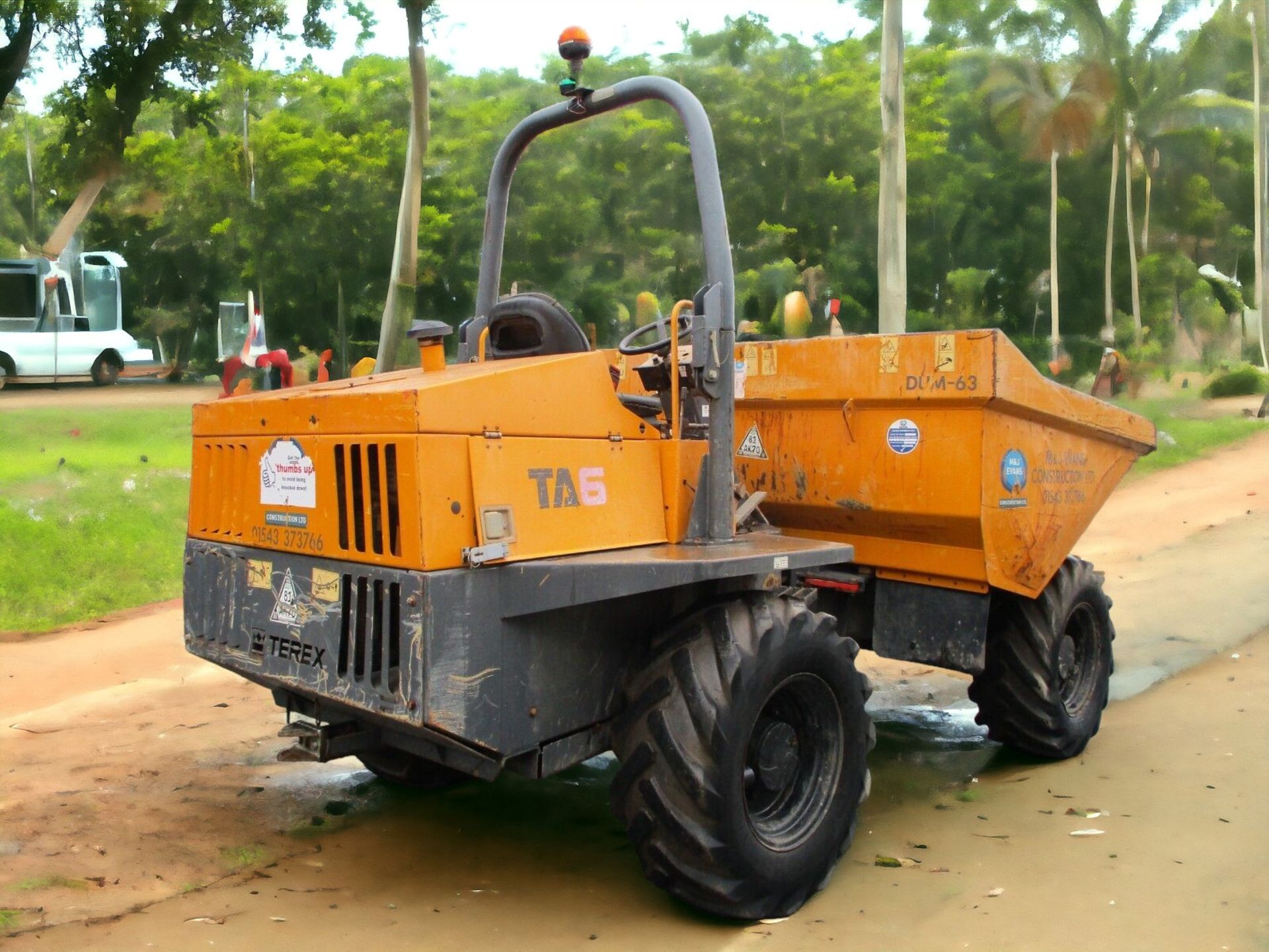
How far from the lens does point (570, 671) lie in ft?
12.8

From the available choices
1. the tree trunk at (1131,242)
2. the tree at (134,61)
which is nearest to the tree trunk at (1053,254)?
the tree trunk at (1131,242)

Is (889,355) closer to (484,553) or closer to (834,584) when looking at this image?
(834,584)

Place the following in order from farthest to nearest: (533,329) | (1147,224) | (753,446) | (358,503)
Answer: (1147,224)
(753,446)
(533,329)
(358,503)

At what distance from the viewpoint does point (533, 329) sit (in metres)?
4.44

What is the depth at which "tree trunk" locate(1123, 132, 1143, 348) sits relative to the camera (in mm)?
31391

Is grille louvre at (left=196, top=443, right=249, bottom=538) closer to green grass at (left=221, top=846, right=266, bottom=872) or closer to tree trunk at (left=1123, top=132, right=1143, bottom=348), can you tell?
green grass at (left=221, top=846, right=266, bottom=872)

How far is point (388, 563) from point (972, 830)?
107 inches

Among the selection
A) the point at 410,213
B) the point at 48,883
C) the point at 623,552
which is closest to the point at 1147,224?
the point at 410,213

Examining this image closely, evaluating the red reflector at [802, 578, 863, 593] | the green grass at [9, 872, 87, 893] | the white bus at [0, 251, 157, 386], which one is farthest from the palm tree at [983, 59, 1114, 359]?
the green grass at [9, 872, 87, 893]

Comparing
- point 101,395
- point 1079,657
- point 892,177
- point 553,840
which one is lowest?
point 553,840

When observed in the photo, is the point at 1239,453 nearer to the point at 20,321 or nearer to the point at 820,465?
the point at 820,465

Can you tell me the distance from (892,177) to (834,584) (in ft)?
35.2

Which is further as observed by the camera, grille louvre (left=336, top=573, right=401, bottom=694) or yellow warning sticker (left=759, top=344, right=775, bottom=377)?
yellow warning sticker (left=759, top=344, right=775, bottom=377)

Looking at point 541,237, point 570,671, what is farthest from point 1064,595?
point 541,237
